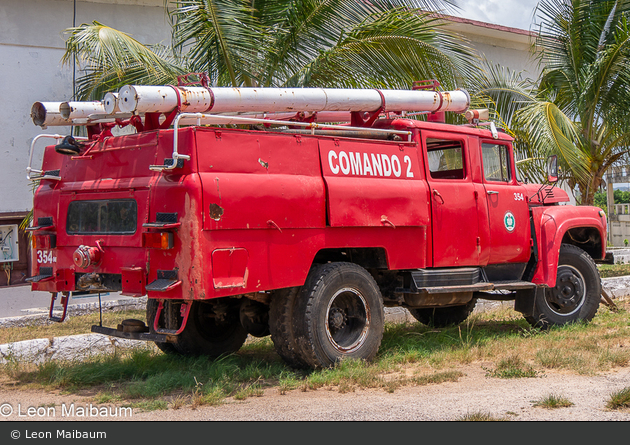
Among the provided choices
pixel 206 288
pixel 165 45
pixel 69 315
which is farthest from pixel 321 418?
pixel 165 45

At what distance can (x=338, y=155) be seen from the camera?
6.57 meters

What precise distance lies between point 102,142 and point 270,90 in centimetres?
165

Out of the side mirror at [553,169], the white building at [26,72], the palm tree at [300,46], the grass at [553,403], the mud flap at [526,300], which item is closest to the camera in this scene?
the grass at [553,403]

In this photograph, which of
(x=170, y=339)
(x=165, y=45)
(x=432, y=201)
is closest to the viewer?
(x=170, y=339)

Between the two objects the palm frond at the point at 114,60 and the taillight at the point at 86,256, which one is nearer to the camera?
the taillight at the point at 86,256

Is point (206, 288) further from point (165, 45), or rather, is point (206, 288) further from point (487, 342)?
point (165, 45)

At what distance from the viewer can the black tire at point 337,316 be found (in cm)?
617

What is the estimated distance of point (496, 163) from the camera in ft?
27.0

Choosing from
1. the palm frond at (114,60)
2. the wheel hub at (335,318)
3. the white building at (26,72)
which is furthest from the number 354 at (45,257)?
the white building at (26,72)

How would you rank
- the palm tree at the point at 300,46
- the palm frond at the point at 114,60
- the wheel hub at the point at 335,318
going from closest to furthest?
1. the wheel hub at the point at 335,318
2. the palm frond at the point at 114,60
3. the palm tree at the point at 300,46

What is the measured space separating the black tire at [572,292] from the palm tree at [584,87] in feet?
10.4

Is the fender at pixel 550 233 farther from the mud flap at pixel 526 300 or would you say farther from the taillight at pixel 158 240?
the taillight at pixel 158 240

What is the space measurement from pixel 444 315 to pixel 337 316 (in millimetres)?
3189

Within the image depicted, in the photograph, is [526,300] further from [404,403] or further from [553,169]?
[404,403]
